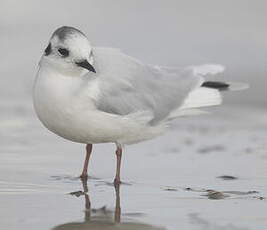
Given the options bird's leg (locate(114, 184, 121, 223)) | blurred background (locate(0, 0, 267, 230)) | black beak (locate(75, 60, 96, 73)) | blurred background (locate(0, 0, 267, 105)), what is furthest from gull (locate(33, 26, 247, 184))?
blurred background (locate(0, 0, 267, 105))

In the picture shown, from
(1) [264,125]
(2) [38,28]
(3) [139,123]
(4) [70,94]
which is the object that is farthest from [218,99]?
(2) [38,28]

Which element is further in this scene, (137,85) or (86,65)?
(137,85)

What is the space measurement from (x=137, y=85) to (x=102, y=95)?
1.51ft

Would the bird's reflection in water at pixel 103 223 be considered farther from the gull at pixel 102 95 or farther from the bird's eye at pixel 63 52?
the bird's eye at pixel 63 52

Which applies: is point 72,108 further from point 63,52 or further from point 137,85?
point 137,85

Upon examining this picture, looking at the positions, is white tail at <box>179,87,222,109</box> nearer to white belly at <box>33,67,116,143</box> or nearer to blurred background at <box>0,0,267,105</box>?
white belly at <box>33,67,116,143</box>

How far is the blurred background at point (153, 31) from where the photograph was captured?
34.0 ft

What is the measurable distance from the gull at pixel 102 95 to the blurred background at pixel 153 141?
0.29 metres

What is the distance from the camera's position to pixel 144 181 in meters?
5.77

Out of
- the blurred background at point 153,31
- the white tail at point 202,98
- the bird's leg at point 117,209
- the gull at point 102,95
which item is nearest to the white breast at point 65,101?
the gull at point 102,95

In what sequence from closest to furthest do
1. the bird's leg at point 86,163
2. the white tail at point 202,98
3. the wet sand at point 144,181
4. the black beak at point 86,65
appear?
the wet sand at point 144,181
the black beak at point 86,65
the bird's leg at point 86,163
the white tail at point 202,98

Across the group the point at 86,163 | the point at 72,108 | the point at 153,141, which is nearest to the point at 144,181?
the point at 86,163

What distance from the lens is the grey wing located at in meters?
5.94

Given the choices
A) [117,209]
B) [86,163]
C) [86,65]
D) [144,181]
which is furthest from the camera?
[86,163]
